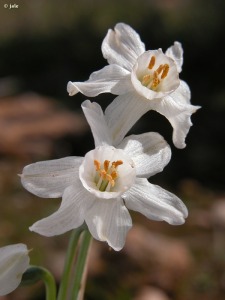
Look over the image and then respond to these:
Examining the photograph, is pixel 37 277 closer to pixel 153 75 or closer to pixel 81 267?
pixel 81 267

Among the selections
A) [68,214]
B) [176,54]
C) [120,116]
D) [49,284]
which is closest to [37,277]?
[49,284]

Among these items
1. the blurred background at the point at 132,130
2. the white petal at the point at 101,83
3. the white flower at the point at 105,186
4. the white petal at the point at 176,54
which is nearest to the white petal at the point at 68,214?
the white flower at the point at 105,186

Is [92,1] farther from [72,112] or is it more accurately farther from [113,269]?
[113,269]

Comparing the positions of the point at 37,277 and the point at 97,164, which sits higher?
the point at 97,164

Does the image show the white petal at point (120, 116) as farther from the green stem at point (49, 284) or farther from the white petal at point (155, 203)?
the green stem at point (49, 284)

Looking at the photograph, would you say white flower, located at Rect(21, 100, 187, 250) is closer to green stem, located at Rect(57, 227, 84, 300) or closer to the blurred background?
green stem, located at Rect(57, 227, 84, 300)

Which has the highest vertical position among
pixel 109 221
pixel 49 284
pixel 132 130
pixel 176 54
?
pixel 176 54

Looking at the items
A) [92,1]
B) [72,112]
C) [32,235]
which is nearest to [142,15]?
[92,1]
